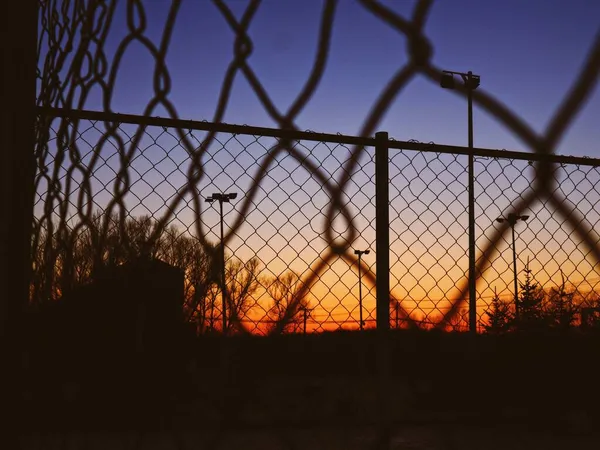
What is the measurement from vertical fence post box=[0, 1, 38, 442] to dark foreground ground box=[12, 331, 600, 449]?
121 cm

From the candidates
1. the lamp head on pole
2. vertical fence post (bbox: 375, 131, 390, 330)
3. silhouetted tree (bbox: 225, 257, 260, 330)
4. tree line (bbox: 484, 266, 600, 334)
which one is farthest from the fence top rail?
tree line (bbox: 484, 266, 600, 334)

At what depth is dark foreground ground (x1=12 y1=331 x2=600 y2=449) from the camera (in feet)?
14.3

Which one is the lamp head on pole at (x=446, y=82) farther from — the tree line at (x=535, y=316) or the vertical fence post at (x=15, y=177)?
the tree line at (x=535, y=316)

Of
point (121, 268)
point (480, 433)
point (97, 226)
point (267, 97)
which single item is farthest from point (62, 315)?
point (480, 433)

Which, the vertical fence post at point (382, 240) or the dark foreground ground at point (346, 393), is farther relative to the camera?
the dark foreground ground at point (346, 393)

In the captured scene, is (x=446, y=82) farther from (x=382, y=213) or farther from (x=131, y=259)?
(x=131, y=259)

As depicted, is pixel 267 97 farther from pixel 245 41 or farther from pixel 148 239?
pixel 148 239

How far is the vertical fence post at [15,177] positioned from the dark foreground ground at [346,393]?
1.21 meters

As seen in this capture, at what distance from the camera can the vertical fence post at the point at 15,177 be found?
178cm

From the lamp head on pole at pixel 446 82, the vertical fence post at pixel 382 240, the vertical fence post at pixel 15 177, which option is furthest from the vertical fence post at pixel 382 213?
the vertical fence post at pixel 15 177

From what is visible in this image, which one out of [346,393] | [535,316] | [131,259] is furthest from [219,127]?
[535,316]

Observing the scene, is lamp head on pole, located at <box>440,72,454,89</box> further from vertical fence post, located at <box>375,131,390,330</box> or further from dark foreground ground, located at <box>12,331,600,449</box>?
dark foreground ground, located at <box>12,331,600,449</box>

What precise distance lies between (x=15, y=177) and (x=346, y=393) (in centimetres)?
654

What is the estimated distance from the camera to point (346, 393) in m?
7.79
